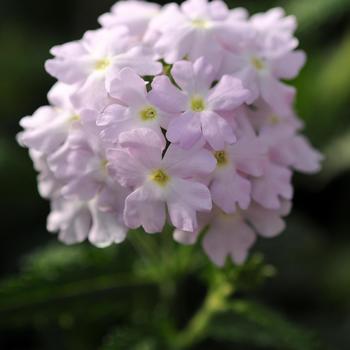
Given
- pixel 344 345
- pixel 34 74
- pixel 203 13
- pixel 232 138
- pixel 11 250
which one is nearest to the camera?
pixel 232 138

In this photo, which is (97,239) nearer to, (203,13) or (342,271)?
(203,13)

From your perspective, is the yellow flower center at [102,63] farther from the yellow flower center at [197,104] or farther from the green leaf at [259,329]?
the green leaf at [259,329]

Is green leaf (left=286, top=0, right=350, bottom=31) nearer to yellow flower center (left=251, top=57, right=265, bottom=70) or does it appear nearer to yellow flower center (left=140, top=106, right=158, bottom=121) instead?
yellow flower center (left=251, top=57, right=265, bottom=70)

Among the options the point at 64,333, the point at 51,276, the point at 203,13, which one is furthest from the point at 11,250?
the point at 203,13

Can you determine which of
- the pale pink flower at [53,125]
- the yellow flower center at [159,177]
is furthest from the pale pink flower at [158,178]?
the pale pink flower at [53,125]

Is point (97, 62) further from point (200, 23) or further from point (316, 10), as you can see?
point (316, 10)

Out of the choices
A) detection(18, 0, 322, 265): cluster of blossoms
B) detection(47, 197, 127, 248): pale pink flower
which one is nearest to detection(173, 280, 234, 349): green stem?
detection(18, 0, 322, 265): cluster of blossoms
